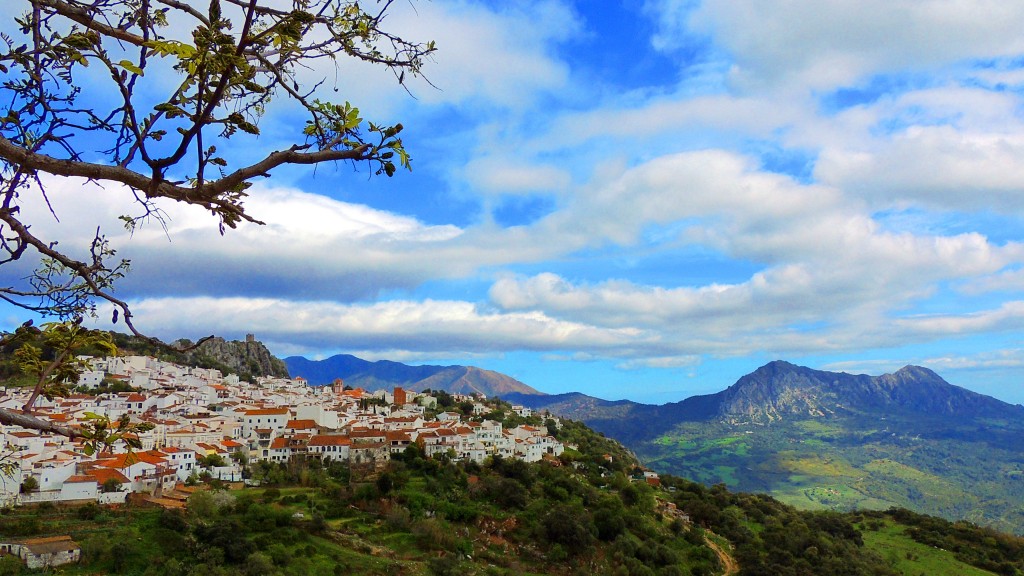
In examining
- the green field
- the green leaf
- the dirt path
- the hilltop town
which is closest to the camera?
the green leaf

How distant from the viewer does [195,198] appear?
301cm

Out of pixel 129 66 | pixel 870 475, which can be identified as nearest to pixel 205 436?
pixel 129 66

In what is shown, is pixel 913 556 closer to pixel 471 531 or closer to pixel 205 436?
pixel 471 531

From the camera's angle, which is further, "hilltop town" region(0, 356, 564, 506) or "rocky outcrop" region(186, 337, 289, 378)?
"rocky outcrop" region(186, 337, 289, 378)

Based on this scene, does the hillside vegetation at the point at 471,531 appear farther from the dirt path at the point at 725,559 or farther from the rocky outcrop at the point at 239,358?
the rocky outcrop at the point at 239,358

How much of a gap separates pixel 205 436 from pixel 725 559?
3448cm

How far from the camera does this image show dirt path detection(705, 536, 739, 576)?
3553 centimetres

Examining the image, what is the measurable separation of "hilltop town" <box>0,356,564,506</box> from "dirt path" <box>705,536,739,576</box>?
567 inches

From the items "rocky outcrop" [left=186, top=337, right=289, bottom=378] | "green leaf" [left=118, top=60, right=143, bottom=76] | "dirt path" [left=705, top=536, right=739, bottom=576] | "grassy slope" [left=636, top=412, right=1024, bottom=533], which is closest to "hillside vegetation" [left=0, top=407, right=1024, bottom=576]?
"dirt path" [left=705, top=536, right=739, bottom=576]

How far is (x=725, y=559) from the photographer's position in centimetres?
3784

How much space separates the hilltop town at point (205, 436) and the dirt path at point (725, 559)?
14.4 m

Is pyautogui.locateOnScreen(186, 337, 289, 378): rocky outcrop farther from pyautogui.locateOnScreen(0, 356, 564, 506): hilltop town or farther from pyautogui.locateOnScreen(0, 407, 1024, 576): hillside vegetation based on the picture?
pyautogui.locateOnScreen(0, 407, 1024, 576): hillside vegetation

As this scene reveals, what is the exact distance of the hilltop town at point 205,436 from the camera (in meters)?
31.3

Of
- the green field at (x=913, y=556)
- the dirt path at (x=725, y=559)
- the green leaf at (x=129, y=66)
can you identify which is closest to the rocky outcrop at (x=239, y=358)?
the dirt path at (x=725, y=559)
